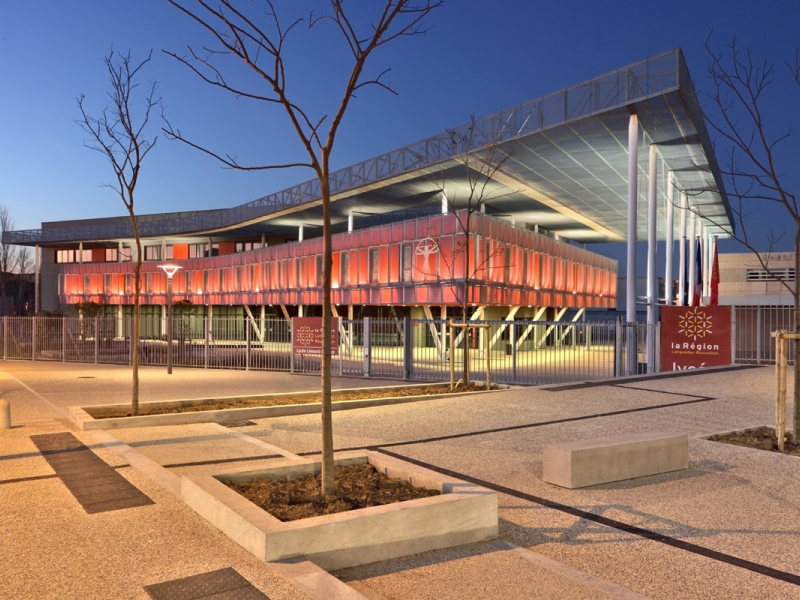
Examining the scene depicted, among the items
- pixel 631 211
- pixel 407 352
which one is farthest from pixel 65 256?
pixel 631 211

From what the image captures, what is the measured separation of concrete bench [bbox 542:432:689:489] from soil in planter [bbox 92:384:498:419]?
7335 millimetres

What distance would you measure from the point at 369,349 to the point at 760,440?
48.0 feet

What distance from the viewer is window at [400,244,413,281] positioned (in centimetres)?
3903

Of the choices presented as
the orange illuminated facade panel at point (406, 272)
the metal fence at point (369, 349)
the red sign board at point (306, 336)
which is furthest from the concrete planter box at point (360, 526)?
the orange illuminated facade panel at point (406, 272)

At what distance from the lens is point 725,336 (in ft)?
71.4

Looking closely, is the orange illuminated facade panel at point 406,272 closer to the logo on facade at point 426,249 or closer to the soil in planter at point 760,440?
the logo on facade at point 426,249

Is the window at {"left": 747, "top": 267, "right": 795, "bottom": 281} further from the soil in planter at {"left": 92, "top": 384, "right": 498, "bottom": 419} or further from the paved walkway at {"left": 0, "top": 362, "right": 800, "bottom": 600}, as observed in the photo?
the paved walkway at {"left": 0, "top": 362, "right": 800, "bottom": 600}

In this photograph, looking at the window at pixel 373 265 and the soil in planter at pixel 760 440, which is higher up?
the window at pixel 373 265

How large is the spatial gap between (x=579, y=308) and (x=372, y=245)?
70.3 feet

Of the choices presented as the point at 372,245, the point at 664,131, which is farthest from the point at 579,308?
the point at 664,131

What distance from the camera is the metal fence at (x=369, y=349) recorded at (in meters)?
22.6

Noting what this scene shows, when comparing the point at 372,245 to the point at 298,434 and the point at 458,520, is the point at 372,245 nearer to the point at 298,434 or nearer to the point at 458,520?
the point at 298,434

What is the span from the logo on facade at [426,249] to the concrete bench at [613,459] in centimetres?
2911

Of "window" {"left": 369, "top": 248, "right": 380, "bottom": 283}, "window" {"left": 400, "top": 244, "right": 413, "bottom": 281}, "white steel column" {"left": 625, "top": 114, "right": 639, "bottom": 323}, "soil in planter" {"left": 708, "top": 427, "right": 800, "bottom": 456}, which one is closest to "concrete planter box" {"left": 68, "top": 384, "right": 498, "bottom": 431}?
"soil in planter" {"left": 708, "top": 427, "right": 800, "bottom": 456}
